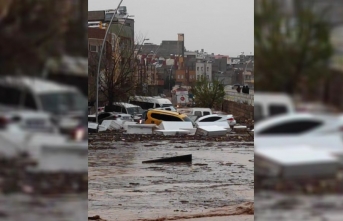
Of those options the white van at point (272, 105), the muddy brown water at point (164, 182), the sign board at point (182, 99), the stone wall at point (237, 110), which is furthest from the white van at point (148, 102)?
the white van at point (272, 105)

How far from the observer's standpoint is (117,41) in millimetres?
30062

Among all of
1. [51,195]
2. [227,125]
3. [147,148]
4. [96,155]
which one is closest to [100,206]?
[51,195]

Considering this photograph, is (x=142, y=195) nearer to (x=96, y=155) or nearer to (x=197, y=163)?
(x=197, y=163)

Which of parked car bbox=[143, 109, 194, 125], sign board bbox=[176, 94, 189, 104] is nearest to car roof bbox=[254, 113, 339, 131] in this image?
parked car bbox=[143, 109, 194, 125]

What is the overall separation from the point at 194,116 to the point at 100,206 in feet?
82.8

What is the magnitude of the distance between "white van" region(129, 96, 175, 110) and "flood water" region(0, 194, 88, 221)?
1156 inches

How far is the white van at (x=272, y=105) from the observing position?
5.05 feet

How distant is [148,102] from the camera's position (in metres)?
33.3

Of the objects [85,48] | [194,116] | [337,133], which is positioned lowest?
[194,116]

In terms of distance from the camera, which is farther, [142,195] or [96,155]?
[96,155]

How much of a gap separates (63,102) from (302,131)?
65cm

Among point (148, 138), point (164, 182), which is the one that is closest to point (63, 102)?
point (164, 182)

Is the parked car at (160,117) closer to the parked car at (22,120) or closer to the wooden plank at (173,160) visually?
the wooden plank at (173,160)

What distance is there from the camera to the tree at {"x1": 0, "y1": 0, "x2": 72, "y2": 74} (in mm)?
1559
